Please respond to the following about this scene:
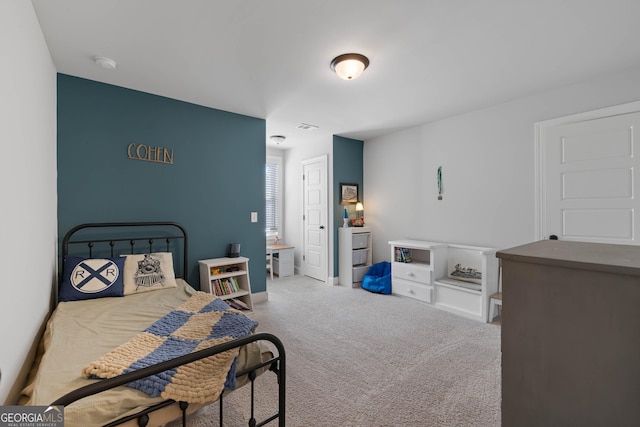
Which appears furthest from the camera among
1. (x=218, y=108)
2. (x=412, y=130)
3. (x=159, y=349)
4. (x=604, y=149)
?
(x=412, y=130)

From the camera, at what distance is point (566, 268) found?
686 millimetres

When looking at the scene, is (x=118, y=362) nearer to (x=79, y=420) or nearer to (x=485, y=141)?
(x=79, y=420)

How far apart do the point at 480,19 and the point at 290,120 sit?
2659 millimetres

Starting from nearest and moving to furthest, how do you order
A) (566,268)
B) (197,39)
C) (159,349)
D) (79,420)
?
(566,268) < (79,420) < (159,349) < (197,39)

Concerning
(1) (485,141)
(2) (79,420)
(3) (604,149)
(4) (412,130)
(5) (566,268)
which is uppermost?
(4) (412,130)

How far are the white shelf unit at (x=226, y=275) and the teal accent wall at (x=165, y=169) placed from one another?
17 cm

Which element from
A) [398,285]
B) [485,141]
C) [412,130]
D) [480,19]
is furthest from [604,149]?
[398,285]

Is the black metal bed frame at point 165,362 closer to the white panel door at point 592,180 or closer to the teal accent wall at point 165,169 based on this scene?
the teal accent wall at point 165,169

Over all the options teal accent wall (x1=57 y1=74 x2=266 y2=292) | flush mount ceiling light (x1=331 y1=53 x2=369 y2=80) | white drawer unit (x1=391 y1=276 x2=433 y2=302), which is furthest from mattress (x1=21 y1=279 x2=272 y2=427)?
white drawer unit (x1=391 y1=276 x2=433 y2=302)

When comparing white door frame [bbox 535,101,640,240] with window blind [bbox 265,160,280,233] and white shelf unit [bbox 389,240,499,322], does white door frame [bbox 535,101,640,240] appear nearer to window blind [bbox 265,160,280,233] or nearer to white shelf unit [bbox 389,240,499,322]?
white shelf unit [bbox 389,240,499,322]

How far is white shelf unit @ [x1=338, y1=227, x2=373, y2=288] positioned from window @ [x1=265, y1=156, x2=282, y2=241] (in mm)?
1676

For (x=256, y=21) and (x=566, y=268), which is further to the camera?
(x=256, y=21)

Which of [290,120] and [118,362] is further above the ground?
[290,120]

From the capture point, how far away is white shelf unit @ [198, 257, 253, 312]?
3256mm
